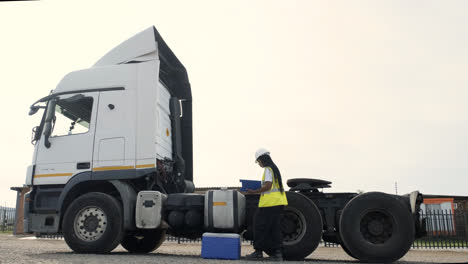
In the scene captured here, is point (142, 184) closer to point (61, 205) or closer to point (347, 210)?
point (61, 205)

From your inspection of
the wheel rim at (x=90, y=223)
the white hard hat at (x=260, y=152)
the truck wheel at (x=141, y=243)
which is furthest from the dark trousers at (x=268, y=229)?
the truck wheel at (x=141, y=243)

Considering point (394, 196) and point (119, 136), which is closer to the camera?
point (394, 196)

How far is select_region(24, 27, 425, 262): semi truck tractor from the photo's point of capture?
648 cm

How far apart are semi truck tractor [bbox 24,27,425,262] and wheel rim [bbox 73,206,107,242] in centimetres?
2

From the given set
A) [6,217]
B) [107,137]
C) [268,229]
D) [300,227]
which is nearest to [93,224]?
[107,137]

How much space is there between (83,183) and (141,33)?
2.84 m

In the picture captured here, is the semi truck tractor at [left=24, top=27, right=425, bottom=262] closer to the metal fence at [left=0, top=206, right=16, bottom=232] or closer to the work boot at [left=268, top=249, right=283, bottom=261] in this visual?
the work boot at [left=268, top=249, right=283, bottom=261]

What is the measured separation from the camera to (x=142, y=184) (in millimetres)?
7512

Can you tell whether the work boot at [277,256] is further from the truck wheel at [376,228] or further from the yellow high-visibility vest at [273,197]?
the truck wheel at [376,228]

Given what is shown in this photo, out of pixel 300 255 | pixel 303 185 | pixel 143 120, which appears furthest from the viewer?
pixel 143 120

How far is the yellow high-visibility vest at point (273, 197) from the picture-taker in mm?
6344

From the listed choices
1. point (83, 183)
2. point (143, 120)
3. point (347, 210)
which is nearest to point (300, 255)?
point (347, 210)

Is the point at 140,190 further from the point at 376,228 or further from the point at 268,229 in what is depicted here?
the point at 376,228

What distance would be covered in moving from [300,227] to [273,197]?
71cm
